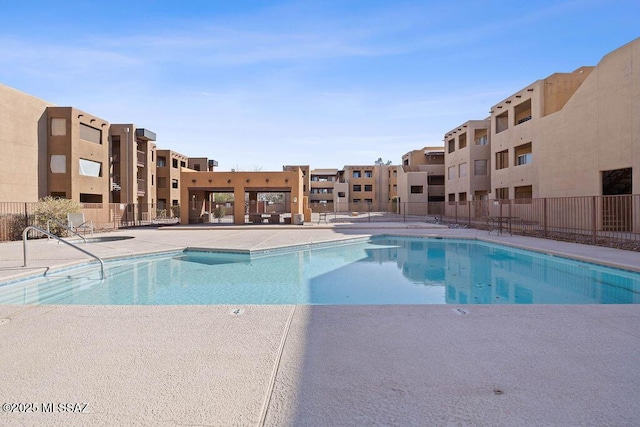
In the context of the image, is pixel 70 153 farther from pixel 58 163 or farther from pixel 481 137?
pixel 481 137

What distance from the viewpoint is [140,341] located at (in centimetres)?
383

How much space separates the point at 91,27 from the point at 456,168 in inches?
1362

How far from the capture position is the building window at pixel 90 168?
29.0 metres

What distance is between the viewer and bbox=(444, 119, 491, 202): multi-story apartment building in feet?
112

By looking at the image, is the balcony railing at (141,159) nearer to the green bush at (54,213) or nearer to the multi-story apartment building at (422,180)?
the green bush at (54,213)

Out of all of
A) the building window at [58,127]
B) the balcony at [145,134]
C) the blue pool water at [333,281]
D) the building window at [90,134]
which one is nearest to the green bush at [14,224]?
the blue pool water at [333,281]

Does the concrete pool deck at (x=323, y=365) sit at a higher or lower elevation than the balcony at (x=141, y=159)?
lower

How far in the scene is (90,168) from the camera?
98.8ft

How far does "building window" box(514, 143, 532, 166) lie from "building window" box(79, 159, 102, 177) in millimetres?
34549

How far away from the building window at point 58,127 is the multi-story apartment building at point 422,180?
34711mm

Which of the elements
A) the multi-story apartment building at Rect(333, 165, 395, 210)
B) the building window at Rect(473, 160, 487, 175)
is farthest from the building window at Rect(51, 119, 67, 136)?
the multi-story apartment building at Rect(333, 165, 395, 210)

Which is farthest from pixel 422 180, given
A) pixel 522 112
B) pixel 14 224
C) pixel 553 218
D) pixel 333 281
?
pixel 14 224

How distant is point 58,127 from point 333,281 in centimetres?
2868

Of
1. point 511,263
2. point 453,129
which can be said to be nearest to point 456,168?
point 453,129
